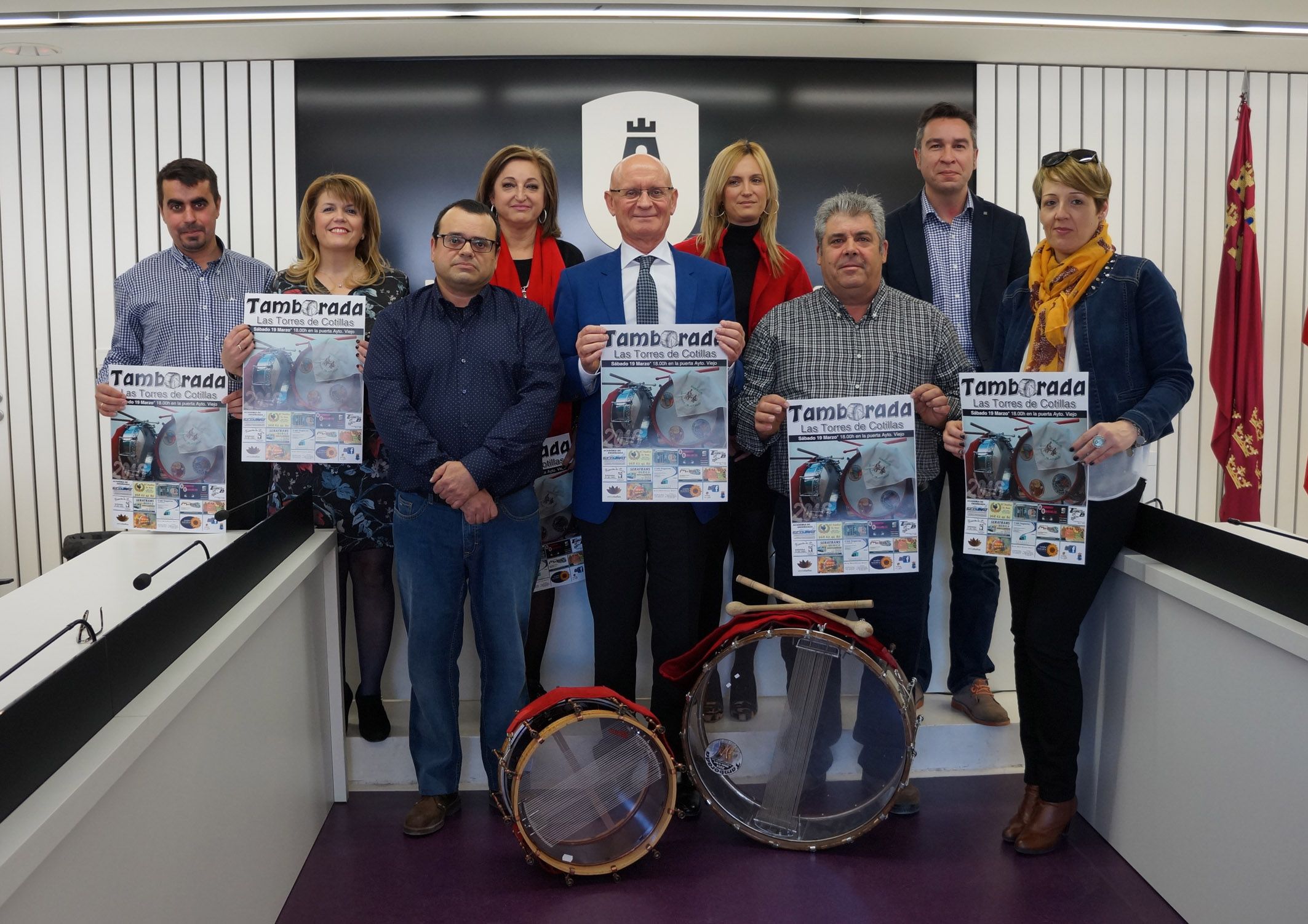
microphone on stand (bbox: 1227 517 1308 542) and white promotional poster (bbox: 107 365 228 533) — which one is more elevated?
white promotional poster (bbox: 107 365 228 533)

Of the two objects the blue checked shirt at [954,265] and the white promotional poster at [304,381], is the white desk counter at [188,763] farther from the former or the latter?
the blue checked shirt at [954,265]

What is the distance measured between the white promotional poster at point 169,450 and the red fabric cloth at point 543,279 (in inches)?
37.4

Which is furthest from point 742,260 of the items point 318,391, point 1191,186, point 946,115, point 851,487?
point 1191,186

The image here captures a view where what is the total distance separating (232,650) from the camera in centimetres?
220

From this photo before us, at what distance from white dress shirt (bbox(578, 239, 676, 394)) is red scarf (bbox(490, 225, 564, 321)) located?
1.29 ft

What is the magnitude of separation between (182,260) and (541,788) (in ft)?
6.79

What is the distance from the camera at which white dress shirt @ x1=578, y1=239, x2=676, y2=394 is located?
2.96m

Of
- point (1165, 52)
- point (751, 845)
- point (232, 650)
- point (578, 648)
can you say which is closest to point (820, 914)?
point (751, 845)

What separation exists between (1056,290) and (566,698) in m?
1.66

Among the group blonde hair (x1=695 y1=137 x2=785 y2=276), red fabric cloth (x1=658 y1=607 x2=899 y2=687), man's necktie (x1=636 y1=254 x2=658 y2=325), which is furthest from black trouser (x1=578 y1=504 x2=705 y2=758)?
blonde hair (x1=695 y1=137 x2=785 y2=276)

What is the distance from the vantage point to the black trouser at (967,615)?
134 inches

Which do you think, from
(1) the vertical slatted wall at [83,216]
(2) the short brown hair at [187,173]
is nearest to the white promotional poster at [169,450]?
(2) the short brown hair at [187,173]

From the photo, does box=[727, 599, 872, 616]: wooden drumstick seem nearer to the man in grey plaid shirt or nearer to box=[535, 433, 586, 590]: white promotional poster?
the man in grey plaid shirt

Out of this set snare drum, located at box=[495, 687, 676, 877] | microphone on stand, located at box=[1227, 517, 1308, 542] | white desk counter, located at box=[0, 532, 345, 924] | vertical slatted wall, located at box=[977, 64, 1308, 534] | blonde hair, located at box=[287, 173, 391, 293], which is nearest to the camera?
white desk counter, located at box=[0, 532, 345, 924]
